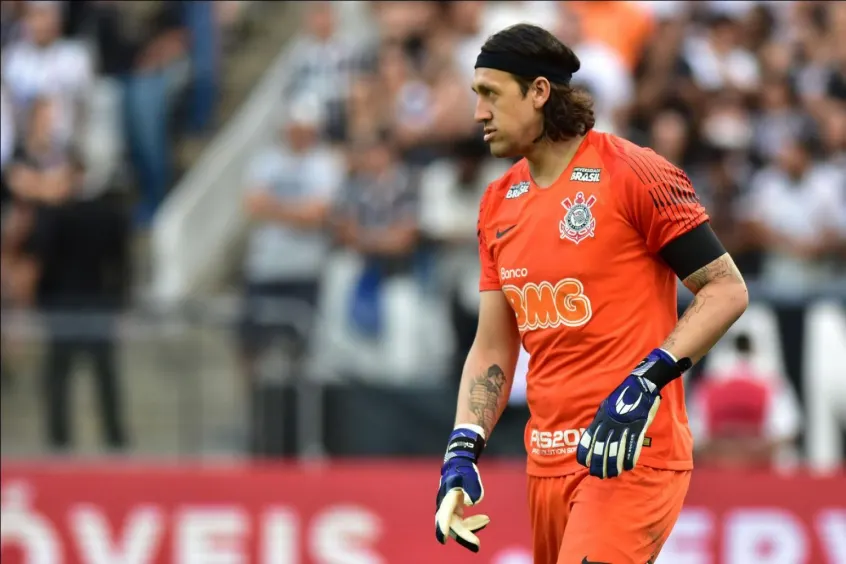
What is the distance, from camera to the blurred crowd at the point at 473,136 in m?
11.6

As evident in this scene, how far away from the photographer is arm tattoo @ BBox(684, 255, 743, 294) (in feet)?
16.5

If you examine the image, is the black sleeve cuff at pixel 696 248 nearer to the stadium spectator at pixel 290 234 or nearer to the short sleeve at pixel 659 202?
the short sleeve at pixel 659 202

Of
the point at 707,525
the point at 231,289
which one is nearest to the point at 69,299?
the point at 231,289

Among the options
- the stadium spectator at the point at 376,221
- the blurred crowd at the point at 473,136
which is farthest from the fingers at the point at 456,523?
the stadium spectator at the point at 376,221

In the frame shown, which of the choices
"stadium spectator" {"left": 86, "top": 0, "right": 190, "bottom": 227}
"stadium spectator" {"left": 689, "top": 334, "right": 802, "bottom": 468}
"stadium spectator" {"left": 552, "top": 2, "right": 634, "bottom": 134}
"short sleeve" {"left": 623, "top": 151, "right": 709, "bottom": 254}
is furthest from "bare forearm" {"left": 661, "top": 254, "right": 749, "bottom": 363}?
"stadium spectator" {"left": 86, "top": 0, "right": 190, "bottom": 227}

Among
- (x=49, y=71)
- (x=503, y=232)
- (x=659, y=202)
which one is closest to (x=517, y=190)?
(x=503, y=232)

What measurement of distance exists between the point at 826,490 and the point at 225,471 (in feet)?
11.8

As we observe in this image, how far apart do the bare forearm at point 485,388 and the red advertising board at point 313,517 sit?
3.64m

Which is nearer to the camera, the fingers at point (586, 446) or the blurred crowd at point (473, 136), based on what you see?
the fingers at point (586, 446)

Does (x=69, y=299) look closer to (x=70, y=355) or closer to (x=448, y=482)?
(x=70, y=355)

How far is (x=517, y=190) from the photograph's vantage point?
553cm

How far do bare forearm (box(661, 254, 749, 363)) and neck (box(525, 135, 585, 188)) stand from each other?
667 mm

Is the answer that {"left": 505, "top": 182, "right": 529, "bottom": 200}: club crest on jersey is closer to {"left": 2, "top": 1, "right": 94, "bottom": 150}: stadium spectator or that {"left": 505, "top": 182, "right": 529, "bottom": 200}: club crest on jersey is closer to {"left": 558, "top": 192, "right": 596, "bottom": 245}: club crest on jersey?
{"left": 558, "top": 192, "right": 596, "bottom": 245}: club crest on jersey

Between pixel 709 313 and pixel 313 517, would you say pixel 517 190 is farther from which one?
pixel 313 517
